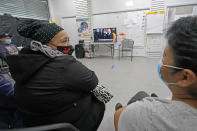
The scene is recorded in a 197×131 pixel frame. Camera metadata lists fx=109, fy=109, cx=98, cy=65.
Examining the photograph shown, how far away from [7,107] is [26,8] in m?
5.68

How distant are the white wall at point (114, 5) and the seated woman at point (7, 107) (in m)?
5.40

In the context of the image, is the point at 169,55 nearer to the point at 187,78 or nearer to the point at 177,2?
the point at 187,78

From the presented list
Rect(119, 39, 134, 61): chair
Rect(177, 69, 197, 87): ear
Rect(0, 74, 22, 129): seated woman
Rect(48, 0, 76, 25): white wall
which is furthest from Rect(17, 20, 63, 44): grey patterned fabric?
Rect(48, 0, 76, 25): white wall

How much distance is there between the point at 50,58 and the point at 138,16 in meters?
5.19

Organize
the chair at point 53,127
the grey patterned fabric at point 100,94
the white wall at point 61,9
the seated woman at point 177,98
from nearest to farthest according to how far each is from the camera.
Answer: the seated woman at point 177,98 < the chair at point 53,127 < the grey patterned fabric at point 100,94 < the white wall at point 61,9

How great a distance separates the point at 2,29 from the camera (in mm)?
3969

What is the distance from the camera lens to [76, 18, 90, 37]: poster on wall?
5650 mm

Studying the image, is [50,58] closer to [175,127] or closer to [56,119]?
[56,119]

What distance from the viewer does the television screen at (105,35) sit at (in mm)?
5254

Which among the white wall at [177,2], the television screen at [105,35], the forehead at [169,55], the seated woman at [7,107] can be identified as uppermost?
the white wall at [177,2]

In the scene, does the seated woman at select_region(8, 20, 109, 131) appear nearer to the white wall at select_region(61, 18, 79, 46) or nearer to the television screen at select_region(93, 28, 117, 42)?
the television screen at select_region(93, 28, 117, 42)

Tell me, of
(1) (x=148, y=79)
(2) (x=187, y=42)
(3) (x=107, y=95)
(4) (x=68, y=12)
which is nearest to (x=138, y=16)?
(1) (x=148, y=79)

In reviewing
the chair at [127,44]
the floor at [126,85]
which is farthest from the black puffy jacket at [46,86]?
the chair at [127,44]

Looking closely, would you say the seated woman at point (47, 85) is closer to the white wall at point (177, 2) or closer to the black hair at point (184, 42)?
the black hair at point (184, 42)
